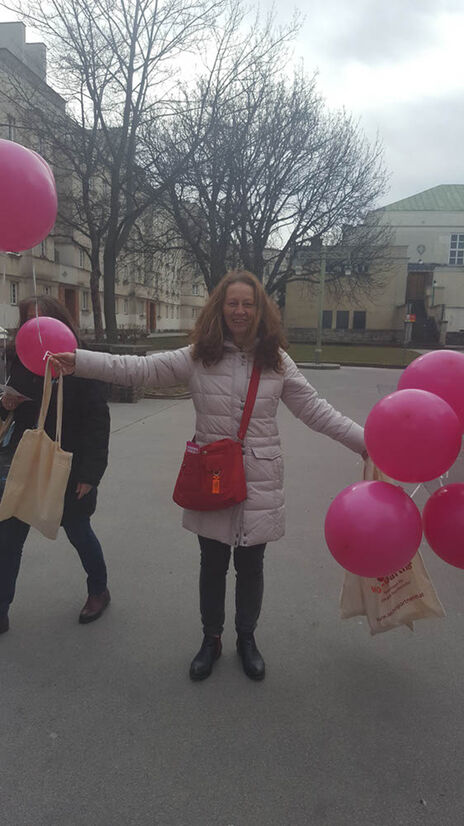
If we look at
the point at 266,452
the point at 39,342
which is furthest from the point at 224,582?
the point at 39,342

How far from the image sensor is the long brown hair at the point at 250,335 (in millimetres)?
2480

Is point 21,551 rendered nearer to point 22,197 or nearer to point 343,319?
point 22,197

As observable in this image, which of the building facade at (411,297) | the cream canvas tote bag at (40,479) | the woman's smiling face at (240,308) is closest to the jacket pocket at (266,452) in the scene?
the woman's smiling face at (240,308)

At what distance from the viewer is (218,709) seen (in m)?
2.39

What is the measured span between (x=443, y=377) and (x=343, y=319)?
4788 centimetres

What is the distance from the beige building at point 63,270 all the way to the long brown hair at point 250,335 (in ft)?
4.66

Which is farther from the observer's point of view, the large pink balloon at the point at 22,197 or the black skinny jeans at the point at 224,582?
the black skinny jeans at the point at 224,582

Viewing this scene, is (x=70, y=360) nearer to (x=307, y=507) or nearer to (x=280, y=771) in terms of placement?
(x=280, y=771)

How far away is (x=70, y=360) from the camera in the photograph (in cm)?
240

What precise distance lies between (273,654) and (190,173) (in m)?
15.2

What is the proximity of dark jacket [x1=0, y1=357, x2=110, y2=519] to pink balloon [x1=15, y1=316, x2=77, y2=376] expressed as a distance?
0.73 ft

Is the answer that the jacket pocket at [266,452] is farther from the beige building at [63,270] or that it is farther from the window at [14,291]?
the window at [14,291]

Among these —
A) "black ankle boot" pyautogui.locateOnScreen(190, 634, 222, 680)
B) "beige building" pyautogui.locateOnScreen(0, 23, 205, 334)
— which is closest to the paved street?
"black ankle boot" pyautogui.locateOnScreen(190, 634, 222, 680)

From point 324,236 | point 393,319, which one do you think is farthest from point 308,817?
point 393,319
